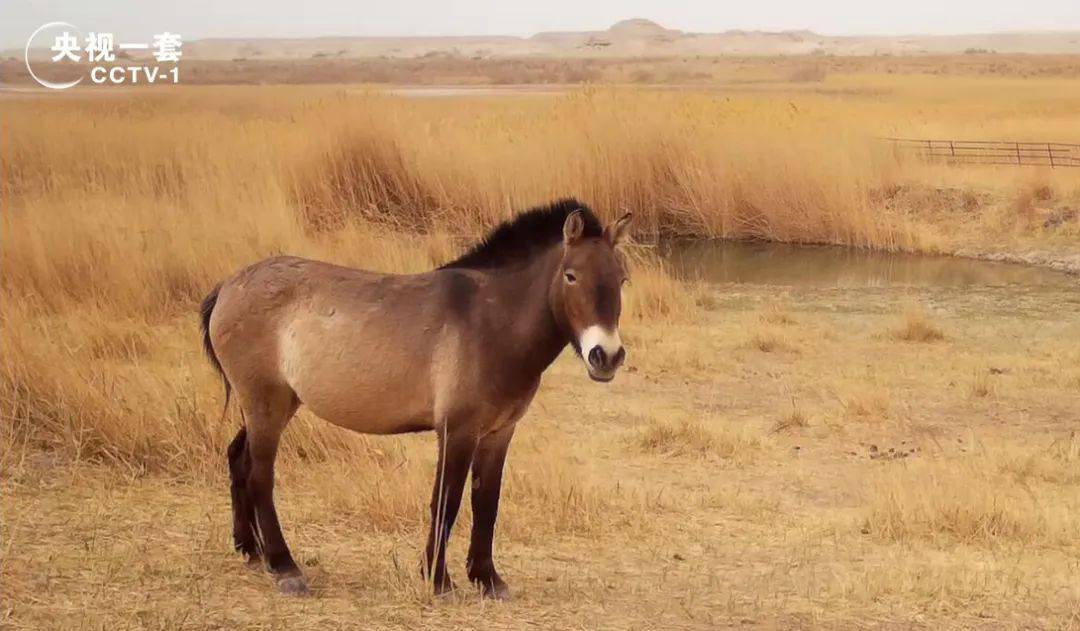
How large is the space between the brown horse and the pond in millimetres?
11359

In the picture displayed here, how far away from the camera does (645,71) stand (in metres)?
87.0

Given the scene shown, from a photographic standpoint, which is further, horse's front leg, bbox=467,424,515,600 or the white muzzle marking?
horse's front leg, bbox=467,424,515,600

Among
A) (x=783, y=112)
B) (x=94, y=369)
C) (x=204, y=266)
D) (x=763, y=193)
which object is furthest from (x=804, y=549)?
(x=783, y=112)

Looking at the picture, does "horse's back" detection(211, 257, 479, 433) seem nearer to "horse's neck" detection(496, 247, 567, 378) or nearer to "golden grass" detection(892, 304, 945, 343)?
"horse's neck" detection(496, 247, 567, 378)

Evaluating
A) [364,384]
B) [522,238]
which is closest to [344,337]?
[364,384]

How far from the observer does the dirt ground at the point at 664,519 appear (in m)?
5.06

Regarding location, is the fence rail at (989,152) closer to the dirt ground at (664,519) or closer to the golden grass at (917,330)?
the golden grass at (917,330)

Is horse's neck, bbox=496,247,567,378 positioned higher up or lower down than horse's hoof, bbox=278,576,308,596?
higher up

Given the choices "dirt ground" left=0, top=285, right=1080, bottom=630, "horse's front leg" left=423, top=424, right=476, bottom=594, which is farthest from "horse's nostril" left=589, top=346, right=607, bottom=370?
"dirt ground" left=0, top=285, right=1080, bottom=630

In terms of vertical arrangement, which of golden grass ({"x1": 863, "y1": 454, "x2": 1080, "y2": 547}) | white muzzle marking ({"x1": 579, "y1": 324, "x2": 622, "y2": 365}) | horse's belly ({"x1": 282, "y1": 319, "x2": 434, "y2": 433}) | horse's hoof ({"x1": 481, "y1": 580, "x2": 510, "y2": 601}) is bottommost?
golden grass ({"x1": 863, "y1": 454, "x2": 1080, "y2": 547})

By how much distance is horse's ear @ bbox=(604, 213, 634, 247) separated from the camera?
4.80 meters

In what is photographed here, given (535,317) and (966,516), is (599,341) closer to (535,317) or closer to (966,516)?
(535,317)

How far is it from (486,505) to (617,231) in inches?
45.0

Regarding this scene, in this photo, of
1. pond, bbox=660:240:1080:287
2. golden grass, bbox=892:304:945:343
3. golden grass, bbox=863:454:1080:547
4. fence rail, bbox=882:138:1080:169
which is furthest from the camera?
fence rail, bbox=882:138:1080:169
